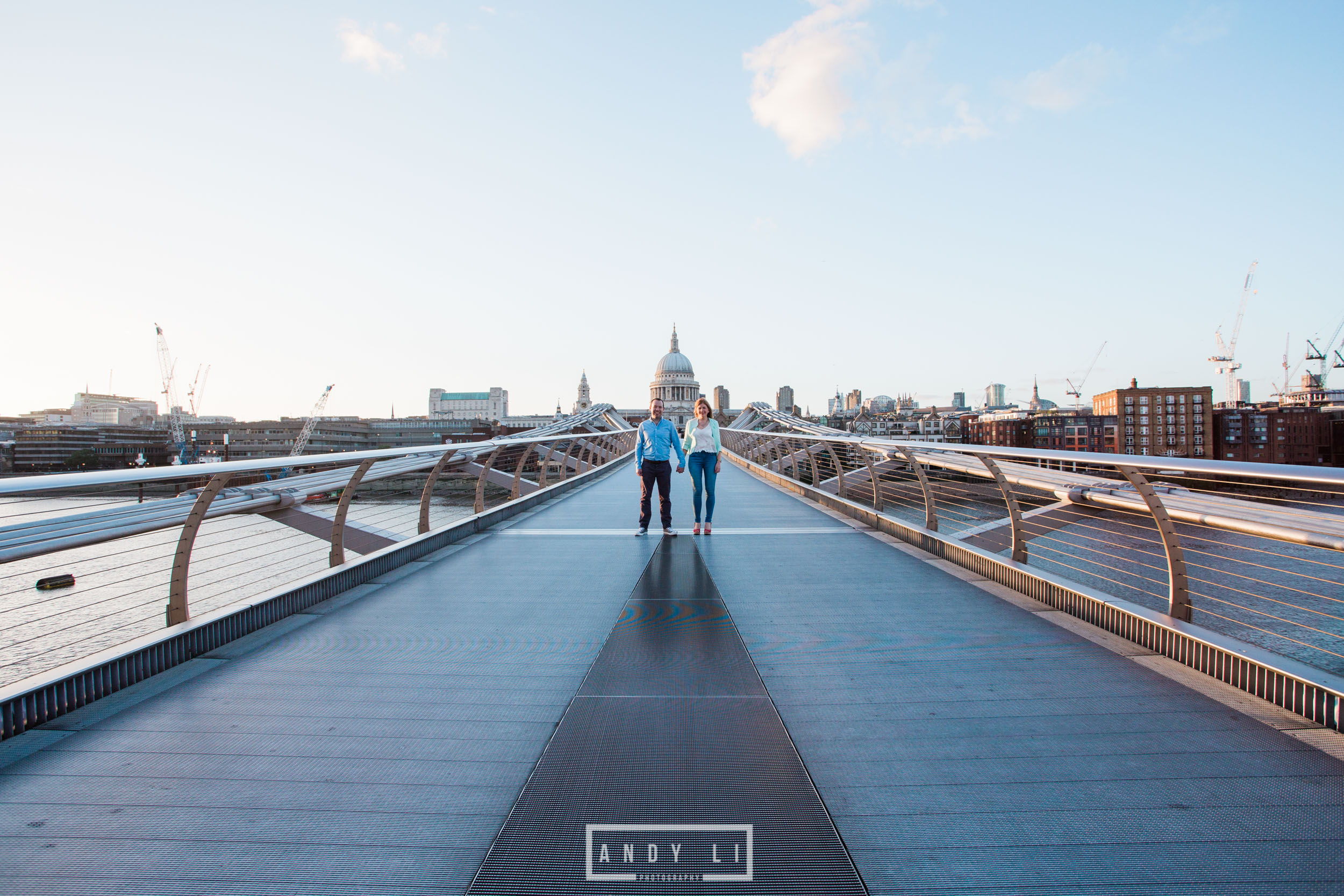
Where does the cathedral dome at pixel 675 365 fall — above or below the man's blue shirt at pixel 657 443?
above

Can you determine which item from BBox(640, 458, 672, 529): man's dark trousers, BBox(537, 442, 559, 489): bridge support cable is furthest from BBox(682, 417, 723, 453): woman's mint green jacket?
BBox(537, 442, 559, 489): bridge support cable

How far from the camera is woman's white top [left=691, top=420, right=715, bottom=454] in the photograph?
689cm

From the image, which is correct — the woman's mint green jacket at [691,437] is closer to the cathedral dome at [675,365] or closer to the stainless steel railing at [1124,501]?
the stainless steel railing at [1124,501]

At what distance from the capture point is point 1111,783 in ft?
6.82

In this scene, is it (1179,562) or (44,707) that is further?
(1179,562)

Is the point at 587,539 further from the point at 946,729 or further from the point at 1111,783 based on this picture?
the point at 1111,783

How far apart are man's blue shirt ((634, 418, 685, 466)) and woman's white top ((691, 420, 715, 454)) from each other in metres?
0.20

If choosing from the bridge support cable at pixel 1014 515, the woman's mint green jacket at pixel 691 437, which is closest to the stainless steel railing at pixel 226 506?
the woman's mint green jacket at pixel 691 437

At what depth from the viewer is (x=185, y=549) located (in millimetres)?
3217

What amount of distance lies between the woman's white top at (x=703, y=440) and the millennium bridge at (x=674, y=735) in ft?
8.02

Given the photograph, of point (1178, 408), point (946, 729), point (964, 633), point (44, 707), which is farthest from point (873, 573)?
point (1178, 408)

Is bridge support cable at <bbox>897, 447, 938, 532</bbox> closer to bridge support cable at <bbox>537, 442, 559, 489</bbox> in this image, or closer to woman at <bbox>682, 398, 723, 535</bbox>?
woman at <bbox>682, 398, 723, 535</bbox>

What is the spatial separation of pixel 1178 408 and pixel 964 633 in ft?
415

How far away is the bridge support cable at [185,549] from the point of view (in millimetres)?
3221
